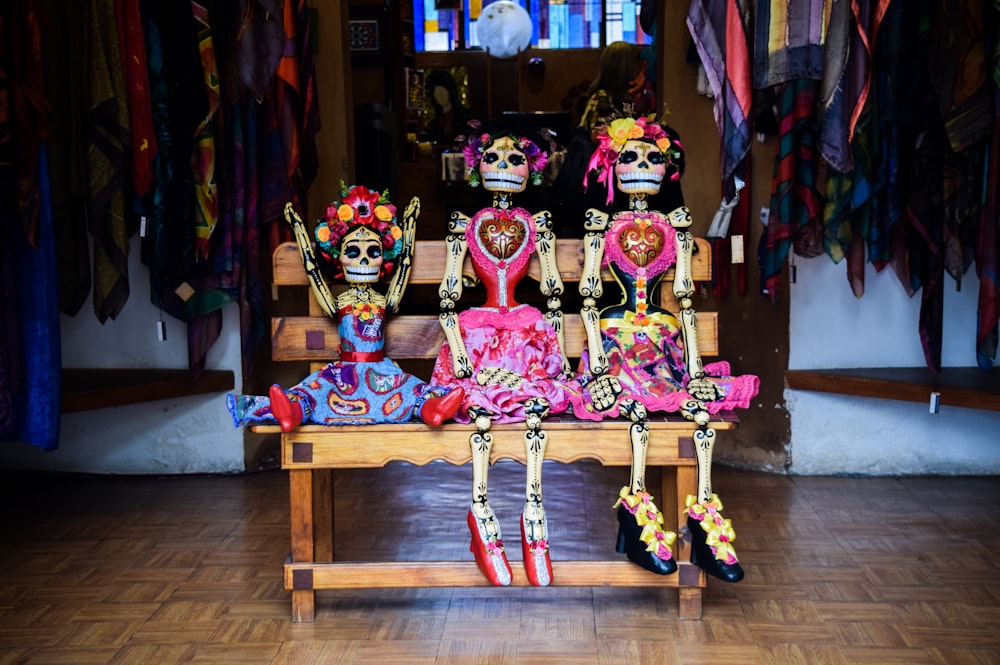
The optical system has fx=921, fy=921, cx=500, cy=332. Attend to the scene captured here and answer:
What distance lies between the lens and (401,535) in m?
3.31

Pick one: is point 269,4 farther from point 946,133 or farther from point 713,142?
point 946,133

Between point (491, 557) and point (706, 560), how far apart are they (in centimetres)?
59

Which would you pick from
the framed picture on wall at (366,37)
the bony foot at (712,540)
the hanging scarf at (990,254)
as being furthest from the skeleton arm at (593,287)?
the framed picture on wall at (366,37)

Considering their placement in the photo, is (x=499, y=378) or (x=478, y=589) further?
(x=478, y=589)

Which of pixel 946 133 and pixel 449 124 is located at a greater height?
pixel 449 124

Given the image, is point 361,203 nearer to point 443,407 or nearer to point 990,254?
point 443,407

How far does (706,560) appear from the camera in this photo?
8.22 feet

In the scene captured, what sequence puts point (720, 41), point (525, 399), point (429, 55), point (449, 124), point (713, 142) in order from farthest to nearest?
point (429, 55)
point (449, 124)
point (713, 142)
point (720, 41)
point (525, 399)

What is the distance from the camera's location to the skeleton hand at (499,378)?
106 inches

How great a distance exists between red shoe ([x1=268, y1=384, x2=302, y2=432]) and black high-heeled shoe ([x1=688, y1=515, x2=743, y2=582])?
1130 mm

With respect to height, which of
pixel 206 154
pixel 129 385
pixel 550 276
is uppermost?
pixel 206 154

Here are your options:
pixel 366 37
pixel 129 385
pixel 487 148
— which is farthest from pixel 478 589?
pixel 366 37

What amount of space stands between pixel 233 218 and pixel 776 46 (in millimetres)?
2183

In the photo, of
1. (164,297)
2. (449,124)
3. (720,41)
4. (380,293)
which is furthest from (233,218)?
(449,124)
